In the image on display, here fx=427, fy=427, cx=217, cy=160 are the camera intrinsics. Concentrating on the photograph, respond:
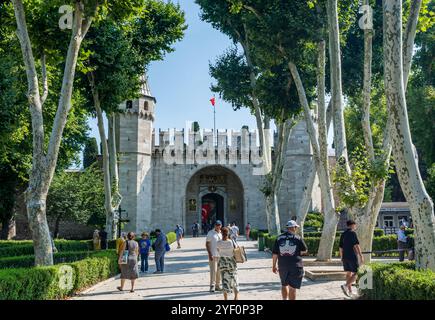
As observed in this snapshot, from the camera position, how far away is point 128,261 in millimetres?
10250

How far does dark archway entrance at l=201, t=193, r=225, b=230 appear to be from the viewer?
39938mm

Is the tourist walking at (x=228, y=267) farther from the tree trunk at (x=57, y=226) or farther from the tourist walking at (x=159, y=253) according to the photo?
the tree trunk at (x=57, y=226)

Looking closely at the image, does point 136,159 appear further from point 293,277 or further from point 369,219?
point 293,277

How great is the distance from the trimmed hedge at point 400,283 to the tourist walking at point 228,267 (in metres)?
2.42

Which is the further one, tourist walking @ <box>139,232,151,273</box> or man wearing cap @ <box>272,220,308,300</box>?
tourist walking @ <box>139,232,151,273</box>

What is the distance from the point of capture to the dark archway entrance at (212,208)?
3994 centimetres

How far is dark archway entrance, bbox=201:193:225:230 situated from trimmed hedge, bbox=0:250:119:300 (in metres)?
28.4

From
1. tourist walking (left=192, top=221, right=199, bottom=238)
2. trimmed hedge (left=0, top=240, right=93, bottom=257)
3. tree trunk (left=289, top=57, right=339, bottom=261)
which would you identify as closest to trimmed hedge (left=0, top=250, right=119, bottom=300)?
tree trunk (left=289, top=57, right=339, bottom=261)

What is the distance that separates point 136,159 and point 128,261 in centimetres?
2351

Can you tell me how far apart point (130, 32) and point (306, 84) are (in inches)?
316

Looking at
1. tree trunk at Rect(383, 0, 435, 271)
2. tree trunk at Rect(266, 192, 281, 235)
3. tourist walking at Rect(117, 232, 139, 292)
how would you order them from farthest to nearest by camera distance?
1. tree trunk at Rect(266, 192, 281, 235)
2. tourist walking at Rect(117, 232, 139, 292)
3. tree trunk at Rect(383, 0, 435, 271)

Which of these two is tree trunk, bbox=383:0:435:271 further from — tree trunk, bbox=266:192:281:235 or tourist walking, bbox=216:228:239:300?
tree trunk, bbox=266:192:281:235

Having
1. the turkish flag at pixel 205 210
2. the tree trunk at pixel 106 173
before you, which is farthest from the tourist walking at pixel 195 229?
the tree trunk at pixel 106 173
